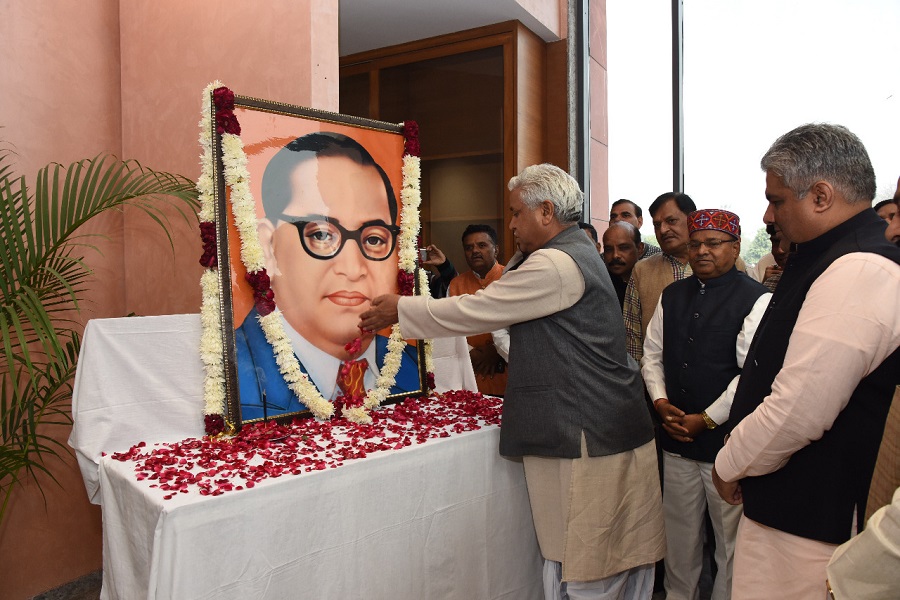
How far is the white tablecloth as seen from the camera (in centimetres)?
166

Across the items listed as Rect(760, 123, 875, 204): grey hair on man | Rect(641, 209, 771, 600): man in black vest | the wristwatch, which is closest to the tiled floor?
Rect(641, 209, 771, 600): man in black vest

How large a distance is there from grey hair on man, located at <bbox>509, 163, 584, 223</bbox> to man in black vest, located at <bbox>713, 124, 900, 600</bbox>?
77 cm

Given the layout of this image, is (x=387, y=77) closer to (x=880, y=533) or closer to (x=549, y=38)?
(x=549, y=38)

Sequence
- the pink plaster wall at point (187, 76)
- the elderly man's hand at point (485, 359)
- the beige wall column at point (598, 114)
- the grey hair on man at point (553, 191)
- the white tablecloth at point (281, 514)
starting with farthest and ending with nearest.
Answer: the beige wall column at point (598, 114)
the elderly man's hand at point (485, 359)
the pink plaster wall at point (187, 76)
the grey hair on man at point (553, 191)
the white tablecloth at point (281, 514)

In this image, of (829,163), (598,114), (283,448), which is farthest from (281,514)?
(598,114)

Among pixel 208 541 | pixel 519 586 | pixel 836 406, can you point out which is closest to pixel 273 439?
pixel 208 541

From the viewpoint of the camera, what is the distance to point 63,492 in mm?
3322

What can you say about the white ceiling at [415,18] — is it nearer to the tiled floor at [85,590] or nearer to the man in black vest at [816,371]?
the man in black vest at [816,371]

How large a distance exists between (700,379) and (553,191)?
3.26 ft

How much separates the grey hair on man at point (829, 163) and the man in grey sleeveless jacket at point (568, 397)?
0.79 m

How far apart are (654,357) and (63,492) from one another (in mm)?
2947

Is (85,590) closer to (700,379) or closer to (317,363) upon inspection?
(317,363)

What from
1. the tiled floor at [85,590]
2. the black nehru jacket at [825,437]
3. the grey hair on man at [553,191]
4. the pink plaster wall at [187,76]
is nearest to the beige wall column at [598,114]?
the pink plaster wall at [187,76]

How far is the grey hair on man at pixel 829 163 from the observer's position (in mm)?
1521
